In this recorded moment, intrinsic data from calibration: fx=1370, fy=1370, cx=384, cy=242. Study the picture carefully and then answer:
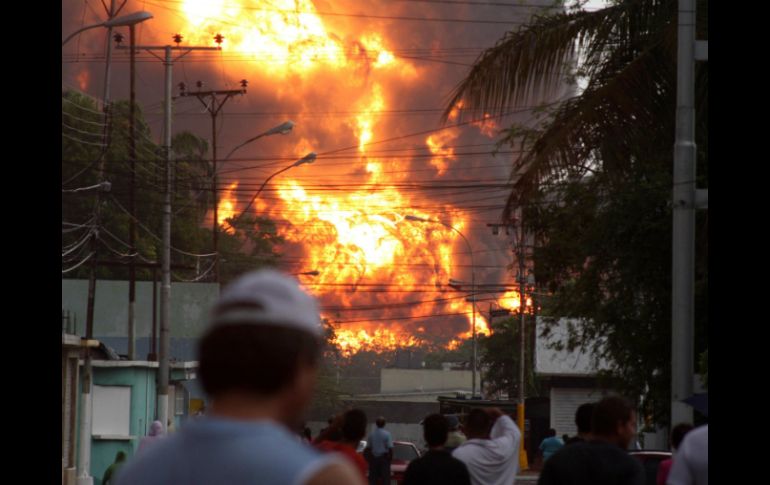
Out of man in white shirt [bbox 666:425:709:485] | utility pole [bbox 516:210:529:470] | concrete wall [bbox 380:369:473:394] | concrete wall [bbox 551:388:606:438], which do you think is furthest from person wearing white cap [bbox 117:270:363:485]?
concrete wall [bbox 380:369:473:394]

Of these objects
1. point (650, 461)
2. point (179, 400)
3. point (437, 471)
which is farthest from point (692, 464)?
point (179, 400)

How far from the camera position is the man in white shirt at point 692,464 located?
28.5 ft

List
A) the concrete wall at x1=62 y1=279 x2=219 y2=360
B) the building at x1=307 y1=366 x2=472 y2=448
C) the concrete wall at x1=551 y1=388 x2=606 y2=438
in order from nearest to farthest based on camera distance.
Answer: the concrete wall at x1=551 y1=388 x2=606 y2=438 → the concrete wall at x1=62 y1=279 x2=219 y2=360 → the building at x1=307 y1=366 x2=472 y2=448

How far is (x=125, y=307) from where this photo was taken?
62.8 metres

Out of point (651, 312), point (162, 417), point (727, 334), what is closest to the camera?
point (727, 334)

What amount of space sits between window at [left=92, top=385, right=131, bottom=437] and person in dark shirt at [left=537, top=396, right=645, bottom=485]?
29.4m

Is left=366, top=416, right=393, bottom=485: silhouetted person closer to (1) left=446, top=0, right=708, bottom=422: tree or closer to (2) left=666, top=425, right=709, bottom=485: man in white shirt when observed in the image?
(1) left=446, top=0, right=708, bottom=422: tree

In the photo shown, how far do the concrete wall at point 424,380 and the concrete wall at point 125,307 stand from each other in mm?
85575

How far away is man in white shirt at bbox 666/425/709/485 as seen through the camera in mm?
8680
